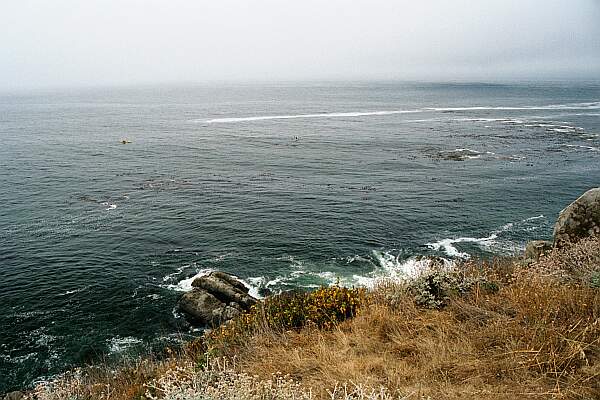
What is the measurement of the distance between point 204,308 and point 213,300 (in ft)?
2.07

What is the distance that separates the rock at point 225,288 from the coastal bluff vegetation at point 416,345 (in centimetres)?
1259

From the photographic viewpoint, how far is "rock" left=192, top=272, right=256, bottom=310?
23.3 m

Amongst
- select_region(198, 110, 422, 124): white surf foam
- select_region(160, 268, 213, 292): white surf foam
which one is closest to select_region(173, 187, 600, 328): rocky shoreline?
select_region(160, 268, 213, 292): white surf foam

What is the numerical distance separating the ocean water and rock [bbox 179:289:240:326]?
746 millimetres

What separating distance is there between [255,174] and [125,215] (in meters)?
18.1

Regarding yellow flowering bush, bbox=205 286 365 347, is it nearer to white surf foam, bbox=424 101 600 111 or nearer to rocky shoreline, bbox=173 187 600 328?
rocky shoreline, bbox=173 187 600 328

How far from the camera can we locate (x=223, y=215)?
37.2 meters

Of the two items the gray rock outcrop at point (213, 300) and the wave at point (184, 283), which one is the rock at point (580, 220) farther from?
the wave at point (184, 283)

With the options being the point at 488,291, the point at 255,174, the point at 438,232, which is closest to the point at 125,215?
the point at 255,174

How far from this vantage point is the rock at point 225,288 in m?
23.3

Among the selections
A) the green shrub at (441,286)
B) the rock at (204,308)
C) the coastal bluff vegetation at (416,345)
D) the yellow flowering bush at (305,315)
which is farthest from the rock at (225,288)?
the green shrub at (441,286)

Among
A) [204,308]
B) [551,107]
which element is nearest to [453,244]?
[204,308]

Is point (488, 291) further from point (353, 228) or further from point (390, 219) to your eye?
point (390, 219)

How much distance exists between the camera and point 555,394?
5.26m
